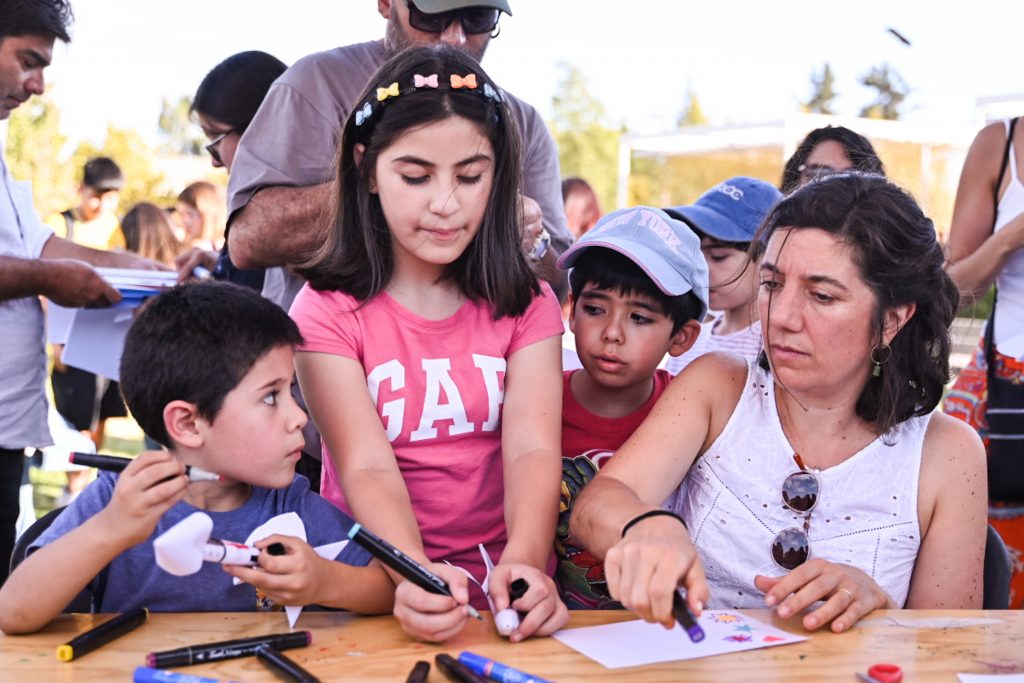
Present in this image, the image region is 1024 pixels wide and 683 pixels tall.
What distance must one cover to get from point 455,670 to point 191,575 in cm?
60

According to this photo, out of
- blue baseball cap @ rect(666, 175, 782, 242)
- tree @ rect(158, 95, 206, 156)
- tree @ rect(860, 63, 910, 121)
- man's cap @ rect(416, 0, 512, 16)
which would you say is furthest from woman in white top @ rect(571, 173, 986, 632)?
tree @ rect(158, 95, 206, 156)

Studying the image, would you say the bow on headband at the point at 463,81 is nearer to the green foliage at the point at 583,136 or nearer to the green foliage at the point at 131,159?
the green foliage at the point at 131,159

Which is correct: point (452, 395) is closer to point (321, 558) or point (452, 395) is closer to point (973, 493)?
point (321, 558)

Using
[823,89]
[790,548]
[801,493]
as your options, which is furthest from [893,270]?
[823,89]

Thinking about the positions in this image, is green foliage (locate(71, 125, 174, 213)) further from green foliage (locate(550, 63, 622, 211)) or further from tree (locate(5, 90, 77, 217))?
green foliage (locate(550, 63, 622, 211))

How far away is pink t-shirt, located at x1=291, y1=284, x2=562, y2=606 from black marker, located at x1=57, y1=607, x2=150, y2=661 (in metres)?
0.59

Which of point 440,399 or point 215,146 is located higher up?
point 215,146

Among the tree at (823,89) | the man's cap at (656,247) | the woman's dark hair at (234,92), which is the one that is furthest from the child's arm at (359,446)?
the tree at (823,89)

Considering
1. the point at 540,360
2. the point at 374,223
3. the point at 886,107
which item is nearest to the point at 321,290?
the point at 374,223

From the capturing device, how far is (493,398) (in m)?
2.04

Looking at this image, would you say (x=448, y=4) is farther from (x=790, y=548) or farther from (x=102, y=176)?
(x=102, y=176)

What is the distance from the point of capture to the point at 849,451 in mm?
1946

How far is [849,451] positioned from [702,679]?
2.43 feet

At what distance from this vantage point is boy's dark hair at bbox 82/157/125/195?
694 centimetres
